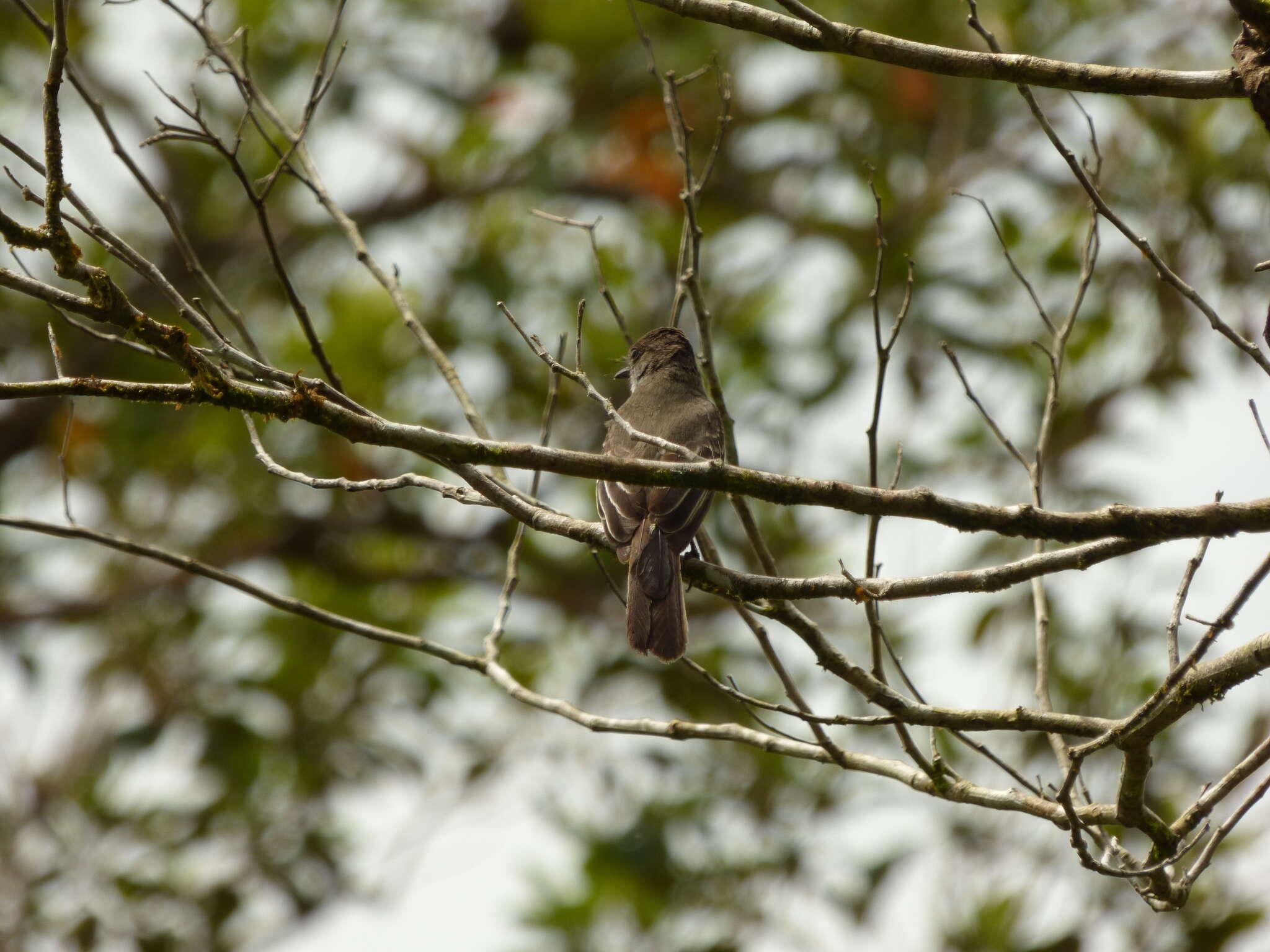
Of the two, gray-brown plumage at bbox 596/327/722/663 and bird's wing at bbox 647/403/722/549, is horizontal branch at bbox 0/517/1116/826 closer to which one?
gray-brown plumage at bbox 596/327/722/663

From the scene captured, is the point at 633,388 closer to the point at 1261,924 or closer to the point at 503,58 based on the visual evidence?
the point at 1261,924

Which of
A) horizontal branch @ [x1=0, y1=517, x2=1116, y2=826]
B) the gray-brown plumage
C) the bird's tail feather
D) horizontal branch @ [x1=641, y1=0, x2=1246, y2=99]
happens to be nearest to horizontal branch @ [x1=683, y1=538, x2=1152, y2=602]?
horizontal branch @ [x1=0, y1=517, x2=1116, y2=826]

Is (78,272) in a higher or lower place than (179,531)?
lower

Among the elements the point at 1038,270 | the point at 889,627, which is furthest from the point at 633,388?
the point at 1038,270

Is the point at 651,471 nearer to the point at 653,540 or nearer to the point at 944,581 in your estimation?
the point at 944,581

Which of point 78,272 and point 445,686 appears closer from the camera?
point 78,272

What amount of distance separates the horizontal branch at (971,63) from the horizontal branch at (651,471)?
3.16 ft

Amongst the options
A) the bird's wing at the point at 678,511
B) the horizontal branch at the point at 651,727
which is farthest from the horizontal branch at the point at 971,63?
the bird's wing at the point at 678,511

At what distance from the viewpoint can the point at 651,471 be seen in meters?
2.80

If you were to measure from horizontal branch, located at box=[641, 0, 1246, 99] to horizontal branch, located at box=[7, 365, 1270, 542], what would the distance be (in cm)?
96

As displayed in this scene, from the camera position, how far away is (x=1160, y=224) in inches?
337

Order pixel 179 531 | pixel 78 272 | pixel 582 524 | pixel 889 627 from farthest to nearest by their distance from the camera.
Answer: pixel 179 531 → pixel 889 627 → pixel 582 524 → pixel 78 272

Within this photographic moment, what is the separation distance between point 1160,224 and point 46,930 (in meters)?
8.56

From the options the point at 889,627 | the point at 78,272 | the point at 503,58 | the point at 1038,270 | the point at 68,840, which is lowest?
the point at 78,272
